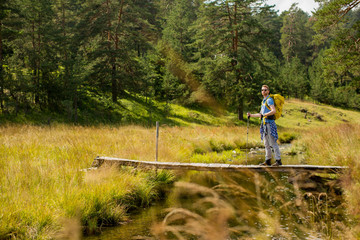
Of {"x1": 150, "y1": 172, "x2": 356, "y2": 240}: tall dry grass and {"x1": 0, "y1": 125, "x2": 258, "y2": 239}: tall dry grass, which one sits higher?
{"x1": 0, "y1": 125, "x2": 258, "y2": 239}: tall dry grass

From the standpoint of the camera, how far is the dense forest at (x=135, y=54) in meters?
18.2

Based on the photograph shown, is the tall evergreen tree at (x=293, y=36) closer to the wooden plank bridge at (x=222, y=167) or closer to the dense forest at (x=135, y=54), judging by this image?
the dense forest at (x=135, y=54)

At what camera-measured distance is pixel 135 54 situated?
30.2m

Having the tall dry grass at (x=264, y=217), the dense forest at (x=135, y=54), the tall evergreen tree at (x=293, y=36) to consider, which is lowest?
the tall dry grass at (x=264, y=217)

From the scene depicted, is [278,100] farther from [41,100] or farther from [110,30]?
[110,30]

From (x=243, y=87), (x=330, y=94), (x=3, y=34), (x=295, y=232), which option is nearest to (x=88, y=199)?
(x=295, y=232)

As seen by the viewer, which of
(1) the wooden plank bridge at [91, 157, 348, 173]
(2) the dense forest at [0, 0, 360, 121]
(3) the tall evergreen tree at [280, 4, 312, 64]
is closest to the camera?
(1) the wooden plank bridge at [91, 157, 348, 173]

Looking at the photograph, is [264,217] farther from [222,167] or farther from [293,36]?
[293,36]

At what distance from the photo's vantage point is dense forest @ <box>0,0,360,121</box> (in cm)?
1822

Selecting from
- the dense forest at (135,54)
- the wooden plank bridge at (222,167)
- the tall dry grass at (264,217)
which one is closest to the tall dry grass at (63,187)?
the wooden plank bridge at (222,167)

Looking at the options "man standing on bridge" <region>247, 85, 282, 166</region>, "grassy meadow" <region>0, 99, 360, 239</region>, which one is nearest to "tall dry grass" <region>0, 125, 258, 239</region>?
"grassy meadow" <region>0, 99, 360, 239</region>

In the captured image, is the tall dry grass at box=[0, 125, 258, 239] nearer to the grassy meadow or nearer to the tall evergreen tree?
the grassy meadow

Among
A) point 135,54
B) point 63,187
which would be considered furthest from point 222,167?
point 135,54

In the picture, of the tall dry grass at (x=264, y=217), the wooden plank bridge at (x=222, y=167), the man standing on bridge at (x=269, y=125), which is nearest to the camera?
the tall dry grass at (x=264, y=217)
